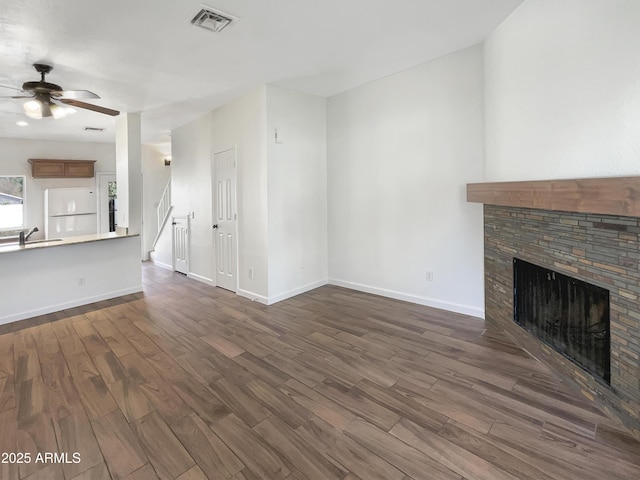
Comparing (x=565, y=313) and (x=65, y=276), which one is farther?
(x=65, y=276)

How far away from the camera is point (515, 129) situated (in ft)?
8.94

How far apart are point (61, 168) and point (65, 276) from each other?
362 cm

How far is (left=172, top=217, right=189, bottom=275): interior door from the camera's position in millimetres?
5824

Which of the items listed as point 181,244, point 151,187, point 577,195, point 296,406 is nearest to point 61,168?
point 151,187

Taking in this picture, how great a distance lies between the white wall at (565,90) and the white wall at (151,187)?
733 cm

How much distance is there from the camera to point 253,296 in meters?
4.40

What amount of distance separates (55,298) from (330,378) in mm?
3914

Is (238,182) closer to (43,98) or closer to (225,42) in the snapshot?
(225,42)

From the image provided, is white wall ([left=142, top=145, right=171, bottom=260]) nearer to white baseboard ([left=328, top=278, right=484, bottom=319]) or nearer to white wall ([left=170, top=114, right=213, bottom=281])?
white wall ([left=170, top=114, right=213, bottom=281])

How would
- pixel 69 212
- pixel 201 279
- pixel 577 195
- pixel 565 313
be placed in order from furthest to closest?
1. pixel 69 212
2. pixel 201 279
3. pixel 565 313
4. pixel 577 195

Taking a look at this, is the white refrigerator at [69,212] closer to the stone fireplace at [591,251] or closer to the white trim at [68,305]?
the white trim at [68,305]

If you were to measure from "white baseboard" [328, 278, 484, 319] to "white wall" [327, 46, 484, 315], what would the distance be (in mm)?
13

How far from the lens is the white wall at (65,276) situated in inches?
148

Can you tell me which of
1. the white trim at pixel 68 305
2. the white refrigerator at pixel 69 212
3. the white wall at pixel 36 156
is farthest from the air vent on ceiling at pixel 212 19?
the white wall at pixel 36 156
